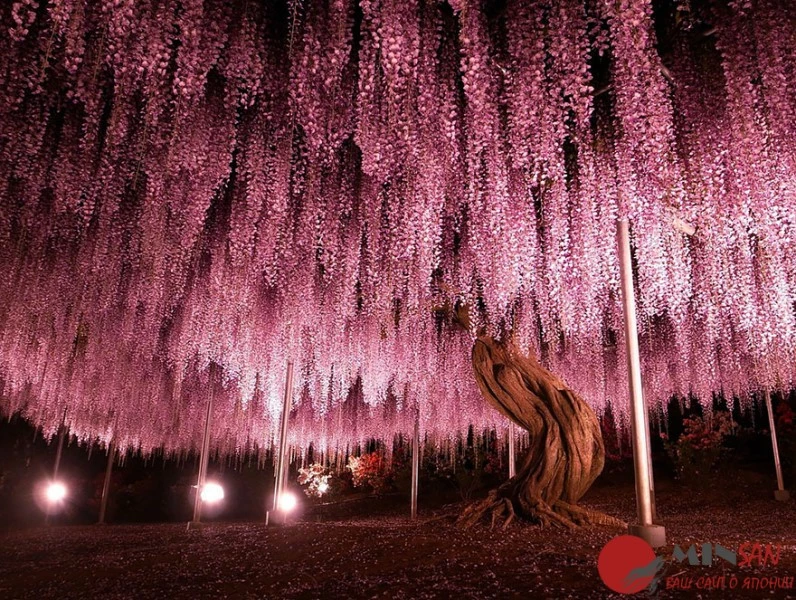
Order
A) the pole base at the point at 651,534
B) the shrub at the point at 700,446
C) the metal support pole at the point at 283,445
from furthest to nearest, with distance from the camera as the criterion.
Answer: the shrub at the point at 700,446 < the metal support pole at the point at 283,445 < the pole base at the point at 651,534

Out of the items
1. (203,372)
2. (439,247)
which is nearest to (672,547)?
(439,247)

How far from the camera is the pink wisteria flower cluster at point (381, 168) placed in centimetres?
291

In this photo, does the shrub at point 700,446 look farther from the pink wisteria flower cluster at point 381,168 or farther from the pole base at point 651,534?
the pole base at point 651,534

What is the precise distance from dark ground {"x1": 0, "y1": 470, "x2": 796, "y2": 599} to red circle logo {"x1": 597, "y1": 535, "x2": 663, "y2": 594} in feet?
0.24

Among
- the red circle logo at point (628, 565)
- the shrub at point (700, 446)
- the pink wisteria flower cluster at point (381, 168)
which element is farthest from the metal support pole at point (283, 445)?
the shrub at point (700, 446)

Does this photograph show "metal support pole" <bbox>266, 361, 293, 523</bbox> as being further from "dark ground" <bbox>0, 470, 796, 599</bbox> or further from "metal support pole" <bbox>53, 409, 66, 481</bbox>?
"metal support pole" <bbox>53, 409, 66, 481</bbox>

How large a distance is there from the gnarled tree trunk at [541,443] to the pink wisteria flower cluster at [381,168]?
0.42 metres

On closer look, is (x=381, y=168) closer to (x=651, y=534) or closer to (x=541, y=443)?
(x=651, y=534)

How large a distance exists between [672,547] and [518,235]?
2365mm

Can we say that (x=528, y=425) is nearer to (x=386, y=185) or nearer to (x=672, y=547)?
(x=672, y=547)

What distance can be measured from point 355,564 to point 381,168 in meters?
2.60

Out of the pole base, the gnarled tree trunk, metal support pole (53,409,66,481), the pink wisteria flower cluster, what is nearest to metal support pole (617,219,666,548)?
the pole base

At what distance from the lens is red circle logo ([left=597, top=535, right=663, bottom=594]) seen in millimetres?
2578

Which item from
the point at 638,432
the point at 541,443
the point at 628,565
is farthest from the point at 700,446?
the point at 628,565
